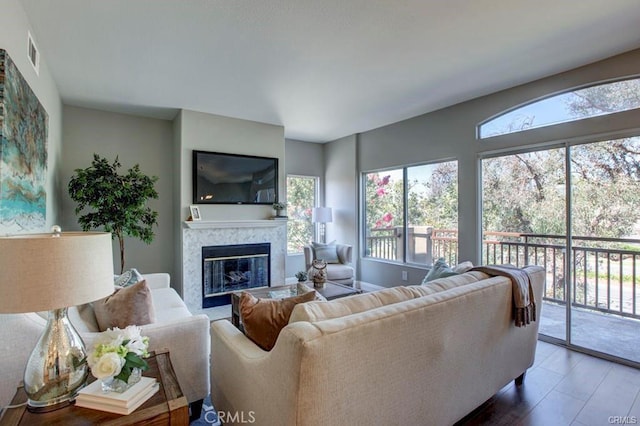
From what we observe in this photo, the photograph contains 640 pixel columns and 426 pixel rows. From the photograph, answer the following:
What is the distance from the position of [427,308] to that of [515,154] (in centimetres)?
289

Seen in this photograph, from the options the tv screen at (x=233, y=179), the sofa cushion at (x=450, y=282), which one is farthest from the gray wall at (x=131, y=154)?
the sofa cushion at (x=450, y=282)

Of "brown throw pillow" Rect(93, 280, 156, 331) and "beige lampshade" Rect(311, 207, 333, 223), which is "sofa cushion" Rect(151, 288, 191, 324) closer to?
"brown throw pillow" Rect(93, 280, 156, 331)

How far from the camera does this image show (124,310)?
193 cm

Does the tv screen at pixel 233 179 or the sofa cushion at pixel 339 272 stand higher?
the tv screen at pixel 233 179

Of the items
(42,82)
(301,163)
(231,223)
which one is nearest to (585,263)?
(231,223)

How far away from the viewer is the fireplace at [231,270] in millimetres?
4387

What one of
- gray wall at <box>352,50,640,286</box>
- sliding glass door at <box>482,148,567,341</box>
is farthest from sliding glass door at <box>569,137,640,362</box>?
gray wall at <box>352,50,640,286</box>

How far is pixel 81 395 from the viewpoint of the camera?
121 centimetres

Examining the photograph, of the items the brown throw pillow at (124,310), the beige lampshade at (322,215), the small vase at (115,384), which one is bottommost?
the small vase at (115,384)

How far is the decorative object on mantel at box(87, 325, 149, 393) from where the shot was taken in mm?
1159

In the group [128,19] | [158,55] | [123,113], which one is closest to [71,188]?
[123,113]

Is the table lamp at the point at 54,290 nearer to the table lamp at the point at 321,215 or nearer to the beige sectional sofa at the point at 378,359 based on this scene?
the beige sectional sofa at the point at 378,359

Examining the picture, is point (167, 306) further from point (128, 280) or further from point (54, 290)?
point (54, 290)

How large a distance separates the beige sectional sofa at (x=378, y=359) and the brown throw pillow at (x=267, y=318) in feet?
0.22
